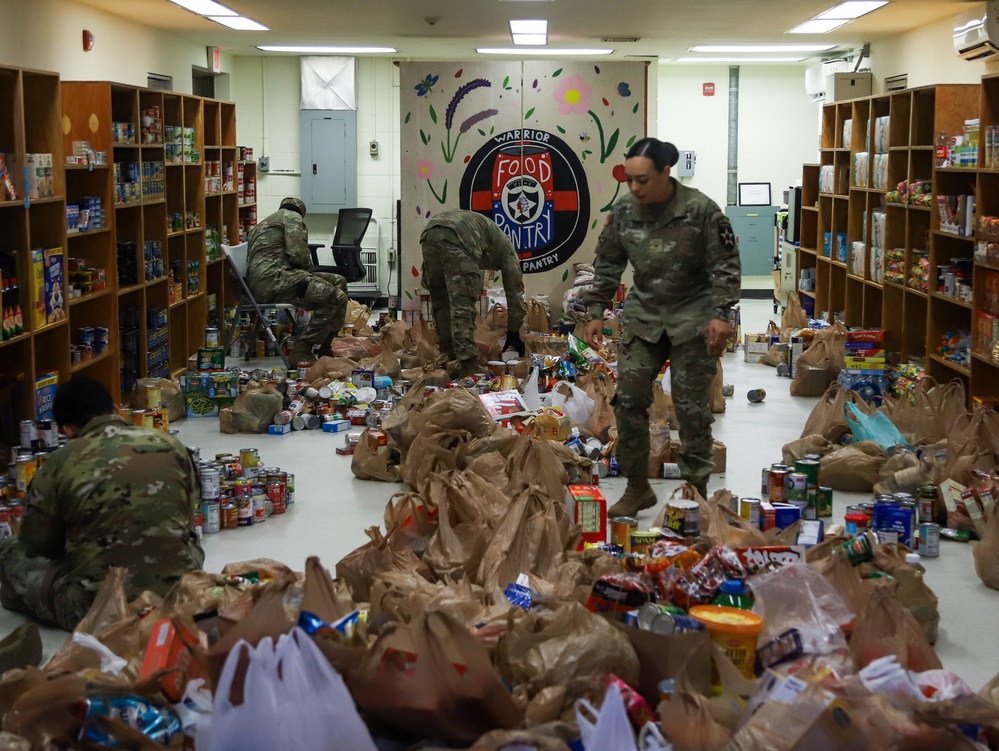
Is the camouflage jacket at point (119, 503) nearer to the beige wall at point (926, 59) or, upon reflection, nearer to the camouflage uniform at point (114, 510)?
the camouflage uniform at point (114, 510)

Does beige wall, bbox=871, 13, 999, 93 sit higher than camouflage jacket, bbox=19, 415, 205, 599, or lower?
higher

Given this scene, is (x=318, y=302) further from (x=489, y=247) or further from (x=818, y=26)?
(x=818, y=26)

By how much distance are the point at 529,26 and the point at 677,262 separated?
6528 mm

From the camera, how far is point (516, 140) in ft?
36.5

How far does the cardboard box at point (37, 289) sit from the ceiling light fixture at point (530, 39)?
6508mm

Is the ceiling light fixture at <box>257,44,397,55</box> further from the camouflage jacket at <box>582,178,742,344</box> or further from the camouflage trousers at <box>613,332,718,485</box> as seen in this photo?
the camouflage trousers at <box>613,332,718,485</box>

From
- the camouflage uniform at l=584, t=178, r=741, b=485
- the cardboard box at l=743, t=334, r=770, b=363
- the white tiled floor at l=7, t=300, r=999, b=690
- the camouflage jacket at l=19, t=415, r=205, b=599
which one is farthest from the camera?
the cardboard box at l=743, t=334, r=770, b=363

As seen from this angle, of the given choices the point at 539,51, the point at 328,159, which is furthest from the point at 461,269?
the point at 328,159

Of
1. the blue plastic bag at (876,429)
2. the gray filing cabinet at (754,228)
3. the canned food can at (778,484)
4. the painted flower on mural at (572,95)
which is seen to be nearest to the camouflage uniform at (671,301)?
the canned food can at (778,484)

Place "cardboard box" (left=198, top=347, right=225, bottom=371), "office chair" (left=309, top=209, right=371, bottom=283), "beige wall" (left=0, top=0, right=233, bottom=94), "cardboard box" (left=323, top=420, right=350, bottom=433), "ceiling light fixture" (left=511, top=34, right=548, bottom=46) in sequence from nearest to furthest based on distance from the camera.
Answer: "cardboard box" (left=323, top=420, right=350, bottom=433), "beige wall" (left=0, top=0, right=233, bottom=94), "cardboard box" (left=198, top=347, right=225, bottom=371), "ceiling light fixture" (left=511, top=34, right=548, bottom=46), "office chair" (left=309, top=209, right=371, bottom=283)

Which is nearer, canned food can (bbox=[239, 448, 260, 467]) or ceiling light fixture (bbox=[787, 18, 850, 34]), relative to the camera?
canned food can (bbox=[239, 448, 260, 467])

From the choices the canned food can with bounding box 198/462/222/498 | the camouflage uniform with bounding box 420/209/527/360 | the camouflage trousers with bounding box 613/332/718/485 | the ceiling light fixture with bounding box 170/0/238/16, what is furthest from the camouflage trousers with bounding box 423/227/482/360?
the canned food can with bounding box 198/462/222/498

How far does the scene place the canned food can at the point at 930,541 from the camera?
16.4ft

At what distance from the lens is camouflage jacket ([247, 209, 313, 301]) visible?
31.3ft
